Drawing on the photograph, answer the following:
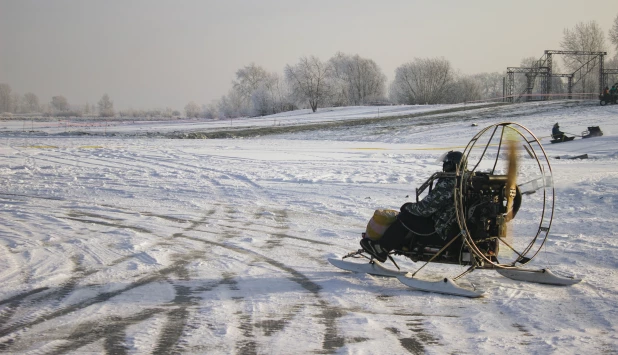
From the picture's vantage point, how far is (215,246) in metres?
8.81

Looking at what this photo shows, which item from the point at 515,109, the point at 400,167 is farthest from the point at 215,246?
the point at 515,109

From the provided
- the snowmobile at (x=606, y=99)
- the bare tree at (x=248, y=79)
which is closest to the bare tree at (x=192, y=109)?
the bare tree at (x=248, y=79)

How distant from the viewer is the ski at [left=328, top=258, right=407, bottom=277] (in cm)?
707

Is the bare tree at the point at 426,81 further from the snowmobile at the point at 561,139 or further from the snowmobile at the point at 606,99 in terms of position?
the snowmobile at the point at 561,139

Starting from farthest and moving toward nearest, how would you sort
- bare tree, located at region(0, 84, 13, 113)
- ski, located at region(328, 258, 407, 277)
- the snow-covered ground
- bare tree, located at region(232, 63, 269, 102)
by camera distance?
bare tree, located at region(0, 84, 13, 113) → bare tree, located at region(232, 63, 269, 102) → ski, located at region(328, 258, 407, 277) → the snow-covered ground

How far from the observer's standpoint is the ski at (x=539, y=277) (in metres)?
6.49

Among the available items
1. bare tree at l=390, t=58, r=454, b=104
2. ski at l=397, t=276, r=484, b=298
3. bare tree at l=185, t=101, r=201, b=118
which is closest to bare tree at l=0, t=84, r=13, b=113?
bare tree at l=185, t=101, r=201, b=118

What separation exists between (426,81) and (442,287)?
111 meters

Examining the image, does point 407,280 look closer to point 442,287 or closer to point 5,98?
point 442,287

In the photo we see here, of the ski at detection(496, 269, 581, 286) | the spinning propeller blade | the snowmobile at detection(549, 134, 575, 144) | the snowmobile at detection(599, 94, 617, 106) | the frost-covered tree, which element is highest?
the frost-covered tree

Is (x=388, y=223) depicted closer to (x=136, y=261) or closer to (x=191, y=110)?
(x=136, y=261)

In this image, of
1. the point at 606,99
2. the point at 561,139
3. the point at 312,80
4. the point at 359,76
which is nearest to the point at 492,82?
the point at 359,76

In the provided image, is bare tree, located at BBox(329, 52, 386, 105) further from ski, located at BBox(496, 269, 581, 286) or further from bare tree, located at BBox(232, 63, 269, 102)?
ski, located at BBox(496, 269, 581, 286)

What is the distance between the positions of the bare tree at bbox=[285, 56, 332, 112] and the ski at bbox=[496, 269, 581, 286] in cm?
9240
